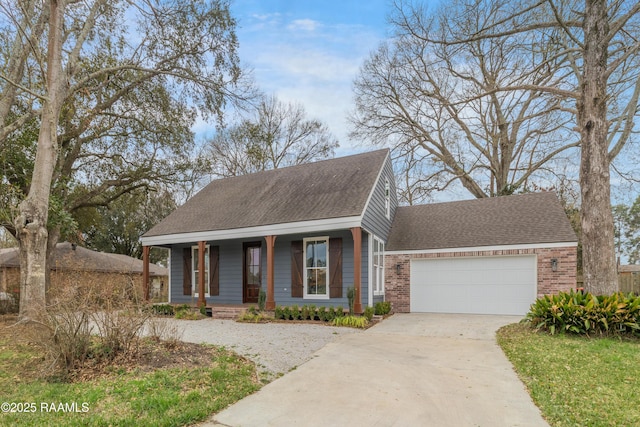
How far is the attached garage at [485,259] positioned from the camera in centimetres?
1120

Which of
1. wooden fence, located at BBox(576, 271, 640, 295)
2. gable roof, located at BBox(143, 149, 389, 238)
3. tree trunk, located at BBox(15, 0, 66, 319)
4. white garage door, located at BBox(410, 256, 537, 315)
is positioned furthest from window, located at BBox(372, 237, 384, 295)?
wooden fence, located at BBox(576, 271, 640, 295)

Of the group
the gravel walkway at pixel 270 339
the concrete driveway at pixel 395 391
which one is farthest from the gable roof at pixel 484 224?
the concrete driveway at pixel 395 391

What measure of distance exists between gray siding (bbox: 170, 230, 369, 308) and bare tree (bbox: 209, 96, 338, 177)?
11.9 meters

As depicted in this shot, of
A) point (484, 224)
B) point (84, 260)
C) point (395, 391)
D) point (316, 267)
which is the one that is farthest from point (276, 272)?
point (84, 260)

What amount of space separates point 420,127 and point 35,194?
18.0 m

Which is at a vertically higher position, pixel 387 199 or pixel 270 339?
pixel 387 199

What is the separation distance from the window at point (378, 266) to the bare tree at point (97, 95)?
651cm

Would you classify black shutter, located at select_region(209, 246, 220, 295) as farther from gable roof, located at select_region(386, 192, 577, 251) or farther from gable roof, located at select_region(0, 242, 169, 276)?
gable roof, located at select_region(386, 192, 577, 251)

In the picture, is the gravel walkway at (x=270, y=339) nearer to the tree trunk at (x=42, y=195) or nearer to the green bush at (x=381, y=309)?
the green bush at (x=381, y=309)

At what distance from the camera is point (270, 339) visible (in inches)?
304

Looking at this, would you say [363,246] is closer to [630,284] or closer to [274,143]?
[630,284]

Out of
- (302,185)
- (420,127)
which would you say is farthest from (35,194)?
(420,127)

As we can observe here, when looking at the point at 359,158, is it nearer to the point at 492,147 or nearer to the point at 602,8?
the point at 602,8

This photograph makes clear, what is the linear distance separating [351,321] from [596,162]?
6901 mm
